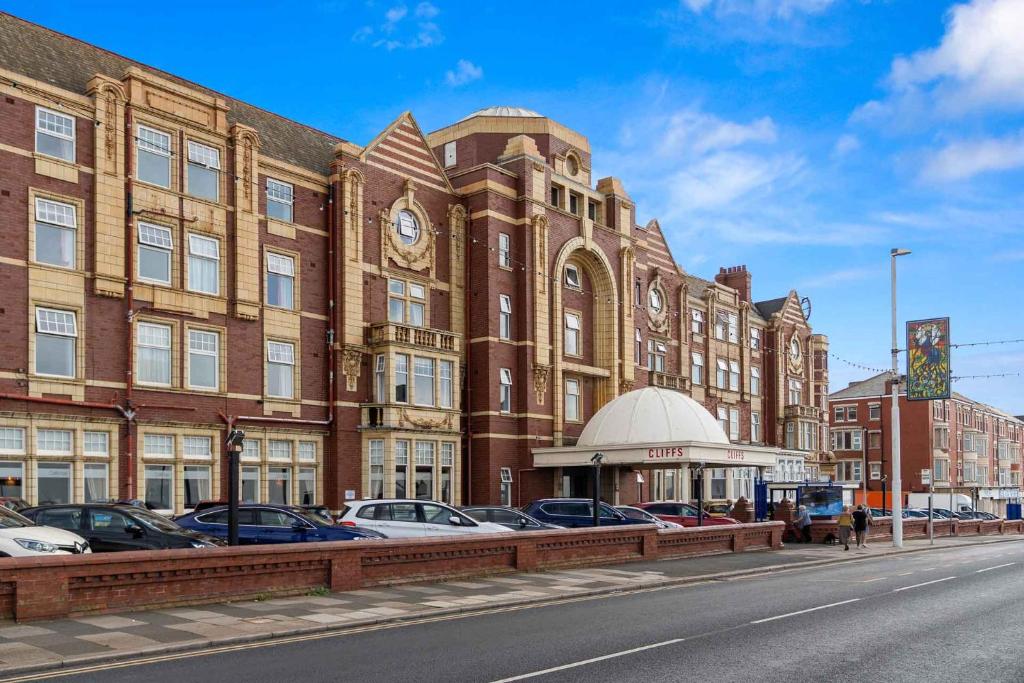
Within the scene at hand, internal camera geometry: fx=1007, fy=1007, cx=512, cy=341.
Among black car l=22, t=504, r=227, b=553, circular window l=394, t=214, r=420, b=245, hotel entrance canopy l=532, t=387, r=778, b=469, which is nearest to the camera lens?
black car l=22, t=504, r=227, b=553

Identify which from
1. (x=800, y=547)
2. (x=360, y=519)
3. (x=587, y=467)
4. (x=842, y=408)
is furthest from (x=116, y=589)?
(x=842, y=408)

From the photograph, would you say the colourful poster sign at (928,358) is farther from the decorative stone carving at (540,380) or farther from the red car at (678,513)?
the decorative stone carving at (540,380)

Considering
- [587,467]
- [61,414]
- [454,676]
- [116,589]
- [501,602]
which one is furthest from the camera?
[587,467]

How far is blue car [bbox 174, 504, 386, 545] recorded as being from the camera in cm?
2352

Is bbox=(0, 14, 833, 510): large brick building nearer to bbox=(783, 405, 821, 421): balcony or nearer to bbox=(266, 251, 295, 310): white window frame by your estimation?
bbox=(266, 251, 295, 310): white window frame

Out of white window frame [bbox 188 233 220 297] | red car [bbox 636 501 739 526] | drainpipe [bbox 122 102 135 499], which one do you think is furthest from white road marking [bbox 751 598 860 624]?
white window frame [bbox 188 233 220 297]

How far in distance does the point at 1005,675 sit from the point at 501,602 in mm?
9351

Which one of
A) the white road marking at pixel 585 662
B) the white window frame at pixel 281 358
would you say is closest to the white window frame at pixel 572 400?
the white window frame at pixel 281 358

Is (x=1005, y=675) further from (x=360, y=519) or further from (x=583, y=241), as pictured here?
(x=583, y=241)

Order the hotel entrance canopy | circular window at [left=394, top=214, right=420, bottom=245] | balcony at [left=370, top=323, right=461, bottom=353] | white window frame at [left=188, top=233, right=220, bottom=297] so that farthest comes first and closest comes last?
the hotel entrance canopy < circular window at [left=394, top=214, right=420, bottom=245] < balcony at [left=370, top=323, right=461, bottom=353] < white window frame at [left=188, top=233, right=220, bottom=297]

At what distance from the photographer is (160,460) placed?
106 feet

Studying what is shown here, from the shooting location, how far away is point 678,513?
38.2 meters

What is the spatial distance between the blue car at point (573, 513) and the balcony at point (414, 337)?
358 inches

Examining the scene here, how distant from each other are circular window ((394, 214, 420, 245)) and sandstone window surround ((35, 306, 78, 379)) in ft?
47.1
